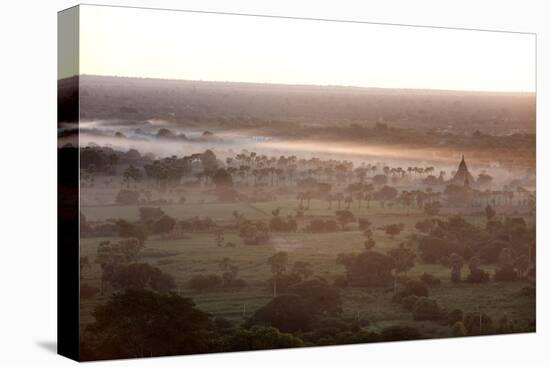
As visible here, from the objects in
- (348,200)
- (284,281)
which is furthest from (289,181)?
(284,281)

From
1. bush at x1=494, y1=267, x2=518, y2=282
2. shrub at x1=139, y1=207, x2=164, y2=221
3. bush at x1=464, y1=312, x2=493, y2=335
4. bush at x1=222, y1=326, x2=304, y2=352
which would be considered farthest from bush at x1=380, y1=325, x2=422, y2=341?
shrub at x1=139, y1=207, x2=164, y2=221

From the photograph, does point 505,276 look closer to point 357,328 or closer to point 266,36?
point 357,328

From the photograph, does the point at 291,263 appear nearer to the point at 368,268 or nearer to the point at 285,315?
the point at 285,315

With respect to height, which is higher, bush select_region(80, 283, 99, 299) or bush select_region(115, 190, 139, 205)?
bush select_region(115, 190, 139, 205)

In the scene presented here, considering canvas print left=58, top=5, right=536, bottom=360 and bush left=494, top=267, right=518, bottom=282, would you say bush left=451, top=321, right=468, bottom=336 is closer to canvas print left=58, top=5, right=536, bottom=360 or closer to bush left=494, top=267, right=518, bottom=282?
canvas print left=58, top=5, right=536, bottom=360

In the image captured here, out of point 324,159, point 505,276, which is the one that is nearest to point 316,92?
point 324,159

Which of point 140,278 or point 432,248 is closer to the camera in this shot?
point 140,278
